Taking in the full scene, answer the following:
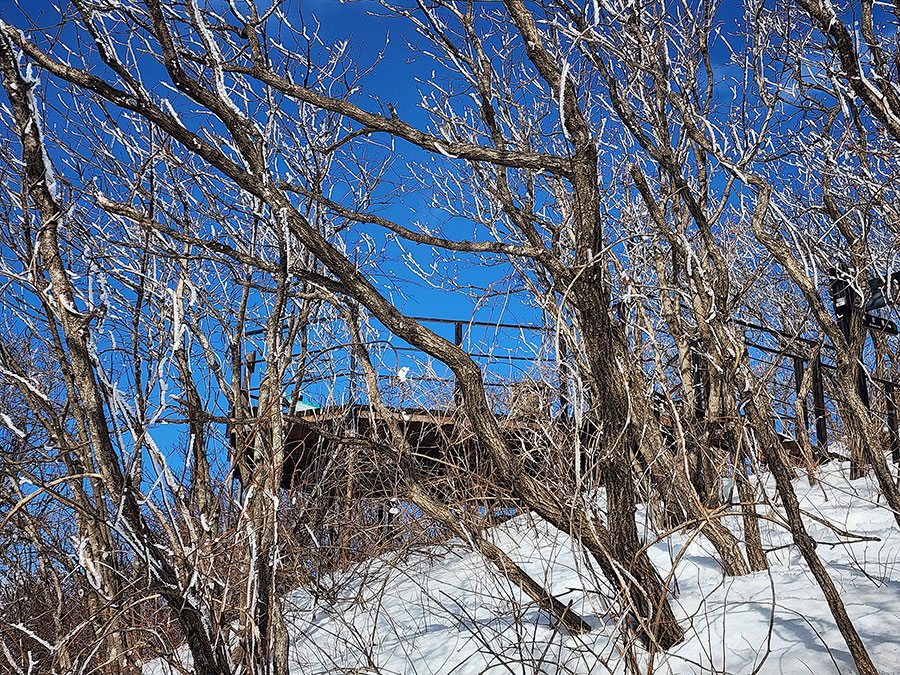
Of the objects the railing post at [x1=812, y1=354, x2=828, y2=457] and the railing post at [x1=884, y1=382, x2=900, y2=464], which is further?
the railing post at [x1=884, y1=382, x2=900, y2=464]

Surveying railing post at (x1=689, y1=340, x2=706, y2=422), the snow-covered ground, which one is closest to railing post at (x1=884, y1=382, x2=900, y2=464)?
the snow-covered ground

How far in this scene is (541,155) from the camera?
108 inches

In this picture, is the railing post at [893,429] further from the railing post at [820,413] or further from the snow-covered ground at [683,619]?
the snow-covered ground at [683,619]

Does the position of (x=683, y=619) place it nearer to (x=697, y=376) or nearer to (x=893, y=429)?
(x=697, y=376)

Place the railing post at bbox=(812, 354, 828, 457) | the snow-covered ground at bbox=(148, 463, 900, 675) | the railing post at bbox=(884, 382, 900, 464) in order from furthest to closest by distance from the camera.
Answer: the railing post at bbox=(884, 382, 900, 464)
the railing post at bbox=(812, 354, 828, 457)
the snow-covered ground at bbox=(148, 463, 900, 675)

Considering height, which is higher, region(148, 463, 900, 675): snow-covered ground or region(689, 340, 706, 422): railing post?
region(689, 340, 706, 422): railing post

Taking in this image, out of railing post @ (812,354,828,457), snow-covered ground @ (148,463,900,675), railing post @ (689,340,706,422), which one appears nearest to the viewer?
snow-covered ground @ (148,463,900,675)

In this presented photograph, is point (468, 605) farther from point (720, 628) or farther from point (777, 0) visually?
point (777, 0)

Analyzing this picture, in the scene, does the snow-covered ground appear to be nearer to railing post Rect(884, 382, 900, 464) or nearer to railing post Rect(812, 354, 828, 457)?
railing post Rect(812, 354, 828, 457)

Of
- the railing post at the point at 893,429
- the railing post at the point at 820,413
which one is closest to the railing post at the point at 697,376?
the railing post at the point at 820,413

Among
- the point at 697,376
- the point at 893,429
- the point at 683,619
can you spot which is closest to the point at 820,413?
the point at 697,376

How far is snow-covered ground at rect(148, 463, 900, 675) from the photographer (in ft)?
9.96

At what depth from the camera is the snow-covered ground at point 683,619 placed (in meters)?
3.04

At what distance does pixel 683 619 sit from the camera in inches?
105
